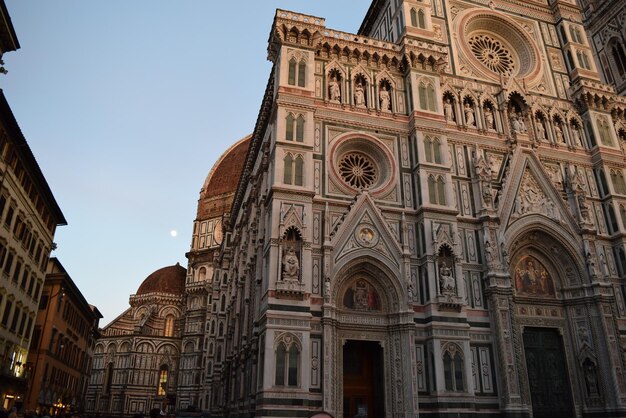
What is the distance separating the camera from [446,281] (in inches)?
907

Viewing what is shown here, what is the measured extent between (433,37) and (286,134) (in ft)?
37.1

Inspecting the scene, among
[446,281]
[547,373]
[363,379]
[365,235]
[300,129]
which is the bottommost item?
[363,379]

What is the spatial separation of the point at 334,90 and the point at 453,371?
14.5 m

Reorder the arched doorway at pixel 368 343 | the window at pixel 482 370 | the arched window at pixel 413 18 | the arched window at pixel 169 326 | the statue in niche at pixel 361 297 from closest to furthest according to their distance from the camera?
the arched doorway at pixel 368 343, the window at pixel 482 370, the statue in niche at pixel 361 297, the arched window at pixel 413 18, the arched window at pixel 169 326

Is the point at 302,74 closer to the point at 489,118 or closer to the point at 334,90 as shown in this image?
the point at 334,90

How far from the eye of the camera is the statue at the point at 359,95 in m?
26.7

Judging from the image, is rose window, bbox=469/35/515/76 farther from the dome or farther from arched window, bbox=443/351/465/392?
the dome

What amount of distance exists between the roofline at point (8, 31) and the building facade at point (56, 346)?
22.5 meters

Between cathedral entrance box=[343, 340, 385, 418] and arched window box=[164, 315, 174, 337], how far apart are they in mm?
49539

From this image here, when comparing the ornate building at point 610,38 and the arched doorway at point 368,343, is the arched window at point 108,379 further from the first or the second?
the ornate building at point 610,38

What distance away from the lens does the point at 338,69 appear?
27.1 meters

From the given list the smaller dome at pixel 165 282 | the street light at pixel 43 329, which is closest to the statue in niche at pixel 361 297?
the street light at pixel 43 329

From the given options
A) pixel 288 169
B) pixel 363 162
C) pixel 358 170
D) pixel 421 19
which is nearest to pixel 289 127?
pixel 288 169

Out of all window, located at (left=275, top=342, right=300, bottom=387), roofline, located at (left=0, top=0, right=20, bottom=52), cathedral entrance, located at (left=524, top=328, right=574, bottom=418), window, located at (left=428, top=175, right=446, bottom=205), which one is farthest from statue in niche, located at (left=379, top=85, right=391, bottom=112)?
roofline, located at (left=0, top=0, right=20, bottom=52)
